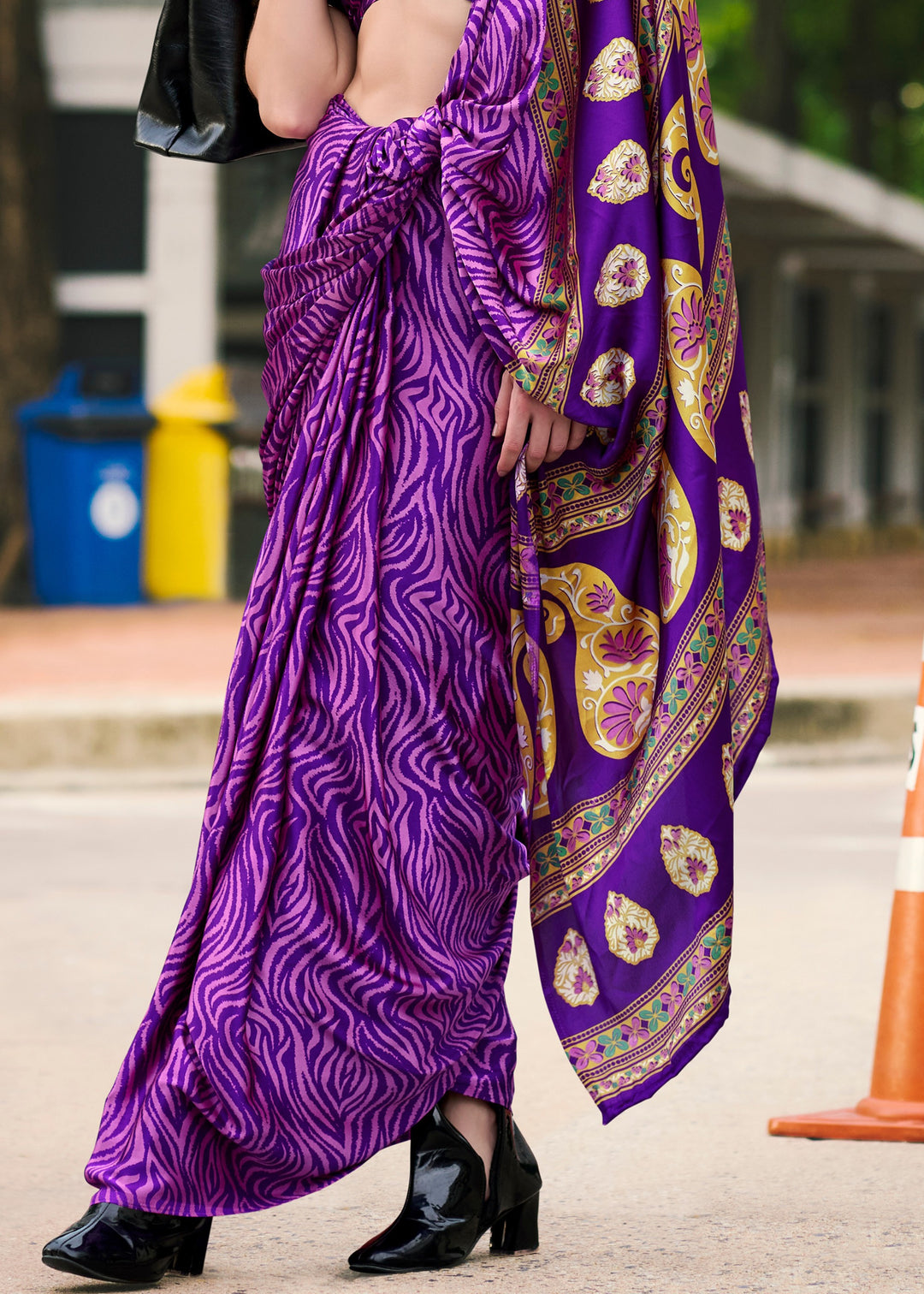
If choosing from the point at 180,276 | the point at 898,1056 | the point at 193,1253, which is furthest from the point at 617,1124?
the point at 180,276

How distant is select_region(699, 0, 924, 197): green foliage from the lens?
71.8 feet

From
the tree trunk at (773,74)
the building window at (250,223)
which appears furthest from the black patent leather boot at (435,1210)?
the tree trunk at (773,74)

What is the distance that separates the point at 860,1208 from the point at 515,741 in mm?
835

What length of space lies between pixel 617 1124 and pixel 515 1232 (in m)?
0.77

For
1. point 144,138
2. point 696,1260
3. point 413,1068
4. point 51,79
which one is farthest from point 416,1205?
point 51,79

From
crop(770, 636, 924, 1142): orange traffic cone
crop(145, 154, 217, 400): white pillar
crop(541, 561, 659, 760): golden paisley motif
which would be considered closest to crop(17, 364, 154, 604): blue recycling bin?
crop(145, 154, 217, 400): white pillar

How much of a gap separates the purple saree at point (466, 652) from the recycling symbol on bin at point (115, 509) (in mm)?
9039

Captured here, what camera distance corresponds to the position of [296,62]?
2.61 meters

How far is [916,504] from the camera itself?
26078mm

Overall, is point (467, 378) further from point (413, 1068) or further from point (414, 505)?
point (413, 1068)

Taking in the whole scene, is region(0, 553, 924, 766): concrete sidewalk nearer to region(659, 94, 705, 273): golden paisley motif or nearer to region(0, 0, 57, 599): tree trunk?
region(0, 0, 57, 599): tree trunk

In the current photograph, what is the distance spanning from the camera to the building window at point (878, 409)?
24016 millimetres

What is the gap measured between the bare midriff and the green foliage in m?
19.7

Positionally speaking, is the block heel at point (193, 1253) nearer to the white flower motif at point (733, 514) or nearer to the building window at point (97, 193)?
the white flower motif at point (733, 514)
